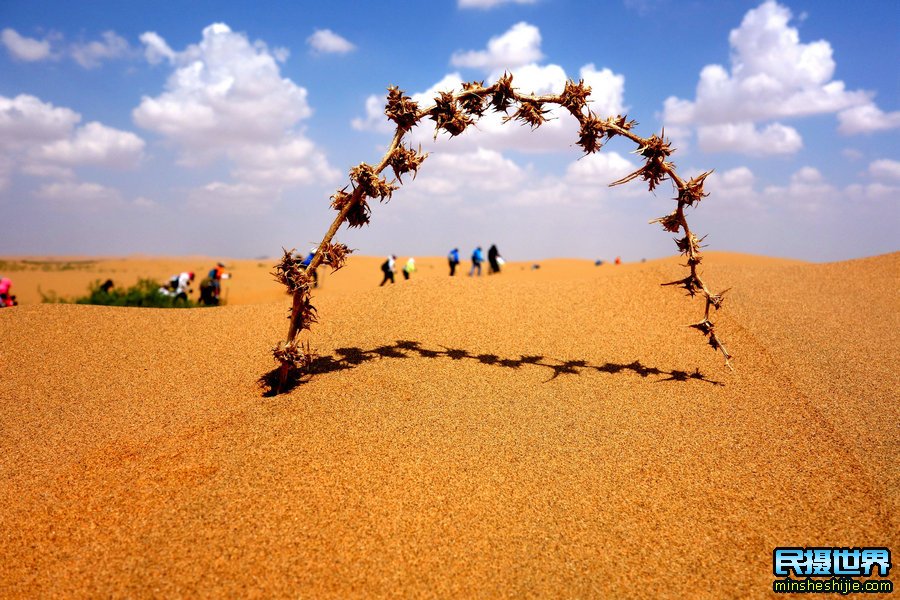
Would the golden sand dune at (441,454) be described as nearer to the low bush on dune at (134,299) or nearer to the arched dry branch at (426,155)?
the arched dry branch at (426,155)

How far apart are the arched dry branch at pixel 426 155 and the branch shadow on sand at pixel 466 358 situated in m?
0.40

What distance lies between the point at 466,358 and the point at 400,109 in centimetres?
319

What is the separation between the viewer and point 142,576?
3.55 meters

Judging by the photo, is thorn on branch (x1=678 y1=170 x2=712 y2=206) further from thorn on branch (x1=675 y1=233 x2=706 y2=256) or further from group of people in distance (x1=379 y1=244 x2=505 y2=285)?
group of people in distance (x1=379 y1=244 x2=505 y2=285)

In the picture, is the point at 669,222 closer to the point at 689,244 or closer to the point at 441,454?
the point at 689,244

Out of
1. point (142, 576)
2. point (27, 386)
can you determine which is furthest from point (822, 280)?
point (27, 386)

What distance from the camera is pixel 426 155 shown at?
19.2 ft

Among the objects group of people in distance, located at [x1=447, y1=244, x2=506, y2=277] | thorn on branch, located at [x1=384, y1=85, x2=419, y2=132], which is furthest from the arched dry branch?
group of people in distance, located at [x1=447, y1=244, x2=506, y2=277]

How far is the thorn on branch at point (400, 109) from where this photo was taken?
5.80 m

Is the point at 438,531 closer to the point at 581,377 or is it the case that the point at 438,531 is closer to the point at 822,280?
the point at 581,377

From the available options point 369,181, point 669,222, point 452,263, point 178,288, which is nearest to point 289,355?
point 369,181

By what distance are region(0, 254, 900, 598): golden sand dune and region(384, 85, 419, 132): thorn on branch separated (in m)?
2.88

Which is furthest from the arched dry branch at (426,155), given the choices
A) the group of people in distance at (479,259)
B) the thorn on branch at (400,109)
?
the group of people in distance at (479,259)

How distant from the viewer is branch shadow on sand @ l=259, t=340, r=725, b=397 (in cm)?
659
